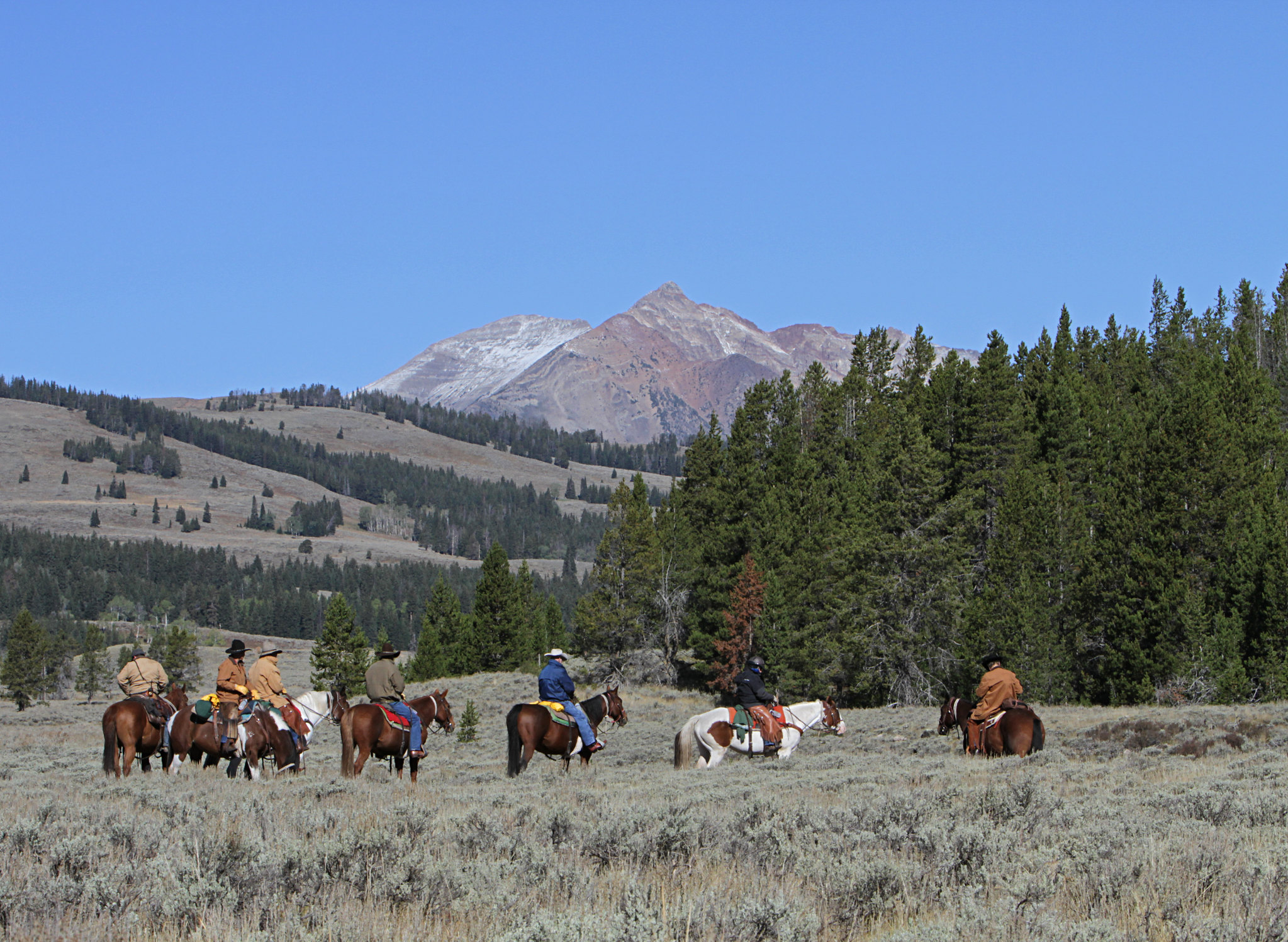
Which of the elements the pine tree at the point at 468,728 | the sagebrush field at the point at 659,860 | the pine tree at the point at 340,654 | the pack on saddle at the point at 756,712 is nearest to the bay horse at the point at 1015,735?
the sagebrush field at the point at 659,860

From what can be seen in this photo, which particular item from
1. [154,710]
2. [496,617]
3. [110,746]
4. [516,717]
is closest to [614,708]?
[516,717]

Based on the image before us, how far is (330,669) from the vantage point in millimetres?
80875

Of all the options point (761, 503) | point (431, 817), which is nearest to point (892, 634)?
A: point (761, 503)

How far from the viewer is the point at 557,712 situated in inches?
792

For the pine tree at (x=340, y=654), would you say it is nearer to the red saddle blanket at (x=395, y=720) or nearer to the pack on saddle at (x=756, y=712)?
the pack on saddle at (x=756, y=712)

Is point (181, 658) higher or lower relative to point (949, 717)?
lower

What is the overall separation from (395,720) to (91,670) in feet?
351

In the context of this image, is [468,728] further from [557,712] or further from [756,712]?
[557,712]

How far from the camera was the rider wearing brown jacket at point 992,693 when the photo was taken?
67.9 ft

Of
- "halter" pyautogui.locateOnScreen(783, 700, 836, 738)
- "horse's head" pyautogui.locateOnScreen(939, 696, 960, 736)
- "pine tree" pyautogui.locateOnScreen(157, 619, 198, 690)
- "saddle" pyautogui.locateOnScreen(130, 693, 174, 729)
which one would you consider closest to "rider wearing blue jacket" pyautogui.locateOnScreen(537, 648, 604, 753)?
"halter" pyautogui.locateOnScreen(783, 700, 836, 738)

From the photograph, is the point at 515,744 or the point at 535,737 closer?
the point at 515,744

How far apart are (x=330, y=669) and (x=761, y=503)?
3645cm

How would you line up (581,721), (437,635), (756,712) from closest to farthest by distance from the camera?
(581,721) → (756,712) → (437,635)

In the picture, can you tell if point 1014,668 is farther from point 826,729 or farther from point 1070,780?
point 1070,780
